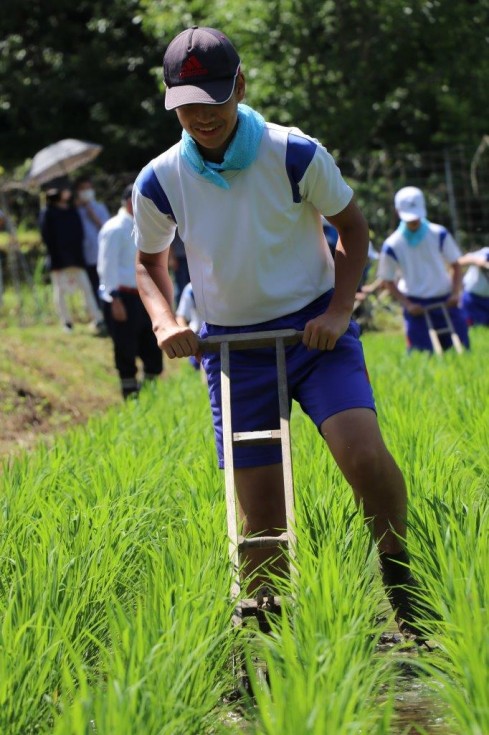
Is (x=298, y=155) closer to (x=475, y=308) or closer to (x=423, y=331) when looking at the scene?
(x=423, y=331)

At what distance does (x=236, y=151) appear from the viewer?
11.9ft

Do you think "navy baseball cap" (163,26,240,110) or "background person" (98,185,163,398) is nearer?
"navy baseball cap" (163,26,240,110)

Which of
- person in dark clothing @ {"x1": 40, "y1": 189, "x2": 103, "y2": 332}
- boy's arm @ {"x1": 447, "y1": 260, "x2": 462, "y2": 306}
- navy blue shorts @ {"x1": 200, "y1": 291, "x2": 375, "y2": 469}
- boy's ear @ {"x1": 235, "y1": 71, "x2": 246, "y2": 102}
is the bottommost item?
navy blue shorts @ {"x1": 200, "y1": 291, "x2": 375, "y2": 469}

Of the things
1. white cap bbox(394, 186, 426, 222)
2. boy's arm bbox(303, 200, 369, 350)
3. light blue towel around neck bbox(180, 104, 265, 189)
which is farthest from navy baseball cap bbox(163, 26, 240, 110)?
white cap bbox(394, 186, 426, 222)

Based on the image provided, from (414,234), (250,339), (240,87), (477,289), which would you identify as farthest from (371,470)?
(477,289)

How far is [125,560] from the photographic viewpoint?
4.03 metres

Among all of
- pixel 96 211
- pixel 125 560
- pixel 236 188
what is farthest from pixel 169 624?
pixel 96 211

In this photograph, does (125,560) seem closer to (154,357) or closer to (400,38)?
(154,357)

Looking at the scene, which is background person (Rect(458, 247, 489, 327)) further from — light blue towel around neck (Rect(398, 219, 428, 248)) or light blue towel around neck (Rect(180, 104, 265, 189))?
light blue towel around neck (Rect(180, 104, 265, 189))

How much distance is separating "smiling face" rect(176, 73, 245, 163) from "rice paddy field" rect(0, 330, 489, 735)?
1.08 m

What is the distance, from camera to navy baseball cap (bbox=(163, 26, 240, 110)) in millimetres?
3539

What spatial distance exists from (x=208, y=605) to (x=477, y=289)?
354 inches

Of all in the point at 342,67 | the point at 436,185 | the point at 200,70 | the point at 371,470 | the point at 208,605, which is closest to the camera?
the point at 208,605

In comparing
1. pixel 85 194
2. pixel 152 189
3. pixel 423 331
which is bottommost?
pixel 152 189
